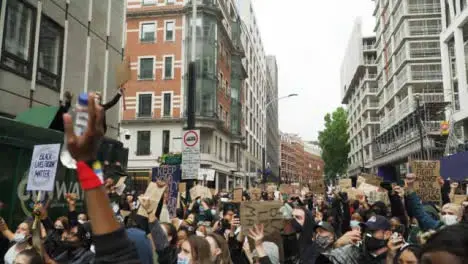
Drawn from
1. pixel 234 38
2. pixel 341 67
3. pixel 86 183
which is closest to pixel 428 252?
pixel 86 183

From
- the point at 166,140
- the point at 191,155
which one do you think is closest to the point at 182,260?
the point at 191,155

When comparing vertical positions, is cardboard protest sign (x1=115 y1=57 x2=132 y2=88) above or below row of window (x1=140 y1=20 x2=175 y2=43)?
below

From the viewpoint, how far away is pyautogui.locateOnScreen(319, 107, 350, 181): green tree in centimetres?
8512

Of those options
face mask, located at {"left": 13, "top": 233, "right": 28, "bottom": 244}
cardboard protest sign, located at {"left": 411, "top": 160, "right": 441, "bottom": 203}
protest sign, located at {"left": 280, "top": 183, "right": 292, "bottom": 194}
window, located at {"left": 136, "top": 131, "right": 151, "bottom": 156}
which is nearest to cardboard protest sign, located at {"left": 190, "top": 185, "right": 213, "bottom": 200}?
protest sign, located at {"left": 280, "top": 183, "right": 292, "bottom": 194}

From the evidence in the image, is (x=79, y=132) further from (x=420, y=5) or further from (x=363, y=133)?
(x=363, y=133)

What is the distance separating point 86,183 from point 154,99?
1553 inches

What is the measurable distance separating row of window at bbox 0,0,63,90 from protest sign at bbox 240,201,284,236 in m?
10.3

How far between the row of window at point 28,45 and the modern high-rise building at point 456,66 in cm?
2562

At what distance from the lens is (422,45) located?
51.3 m

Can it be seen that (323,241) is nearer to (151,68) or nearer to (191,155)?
(191,155)

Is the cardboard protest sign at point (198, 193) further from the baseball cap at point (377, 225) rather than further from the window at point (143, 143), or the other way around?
the window at point (143, 143)

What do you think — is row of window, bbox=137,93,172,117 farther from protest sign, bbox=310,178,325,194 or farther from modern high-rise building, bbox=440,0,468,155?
protest sign, bbox=310,178,325,194

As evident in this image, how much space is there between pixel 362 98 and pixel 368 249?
266 feet

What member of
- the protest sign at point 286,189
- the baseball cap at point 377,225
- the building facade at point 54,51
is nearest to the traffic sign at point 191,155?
the building facade at point 54,51
